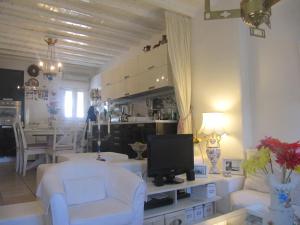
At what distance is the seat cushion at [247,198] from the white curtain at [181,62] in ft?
4.72

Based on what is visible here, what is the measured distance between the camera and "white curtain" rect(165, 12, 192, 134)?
3887mm

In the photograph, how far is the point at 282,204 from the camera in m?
1.46

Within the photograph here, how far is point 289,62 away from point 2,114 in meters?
6.70

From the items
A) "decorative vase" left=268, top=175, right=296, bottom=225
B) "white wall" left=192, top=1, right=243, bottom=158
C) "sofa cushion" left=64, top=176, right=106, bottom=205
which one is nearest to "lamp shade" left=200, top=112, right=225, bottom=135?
"white wall" left=192, top=1, right=243, bottom=158

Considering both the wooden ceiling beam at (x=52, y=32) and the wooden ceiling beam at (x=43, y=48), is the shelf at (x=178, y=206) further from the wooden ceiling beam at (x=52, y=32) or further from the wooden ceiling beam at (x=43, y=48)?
the wooden ceiling beam at (x=43, y=48)

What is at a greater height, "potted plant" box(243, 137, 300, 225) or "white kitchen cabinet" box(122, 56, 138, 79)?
"white kitchen cabinet" box(122, 56, 138, 79)

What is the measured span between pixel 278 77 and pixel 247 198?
1566 mm

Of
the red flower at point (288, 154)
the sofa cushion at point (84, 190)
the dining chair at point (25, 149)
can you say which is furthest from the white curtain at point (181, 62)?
the dining chair at point (25, 149)

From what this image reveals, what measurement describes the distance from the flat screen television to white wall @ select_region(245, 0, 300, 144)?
1.04 m

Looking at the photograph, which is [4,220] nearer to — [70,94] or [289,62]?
[289,62]

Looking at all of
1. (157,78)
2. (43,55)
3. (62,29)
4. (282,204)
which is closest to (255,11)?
(282,204)

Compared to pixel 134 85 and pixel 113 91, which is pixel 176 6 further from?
pixel 113 91

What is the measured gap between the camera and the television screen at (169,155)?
2.62 meters

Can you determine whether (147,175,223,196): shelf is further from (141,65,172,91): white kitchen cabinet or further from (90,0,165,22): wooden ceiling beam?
(90,0,165,22): wooden ceiling beam
